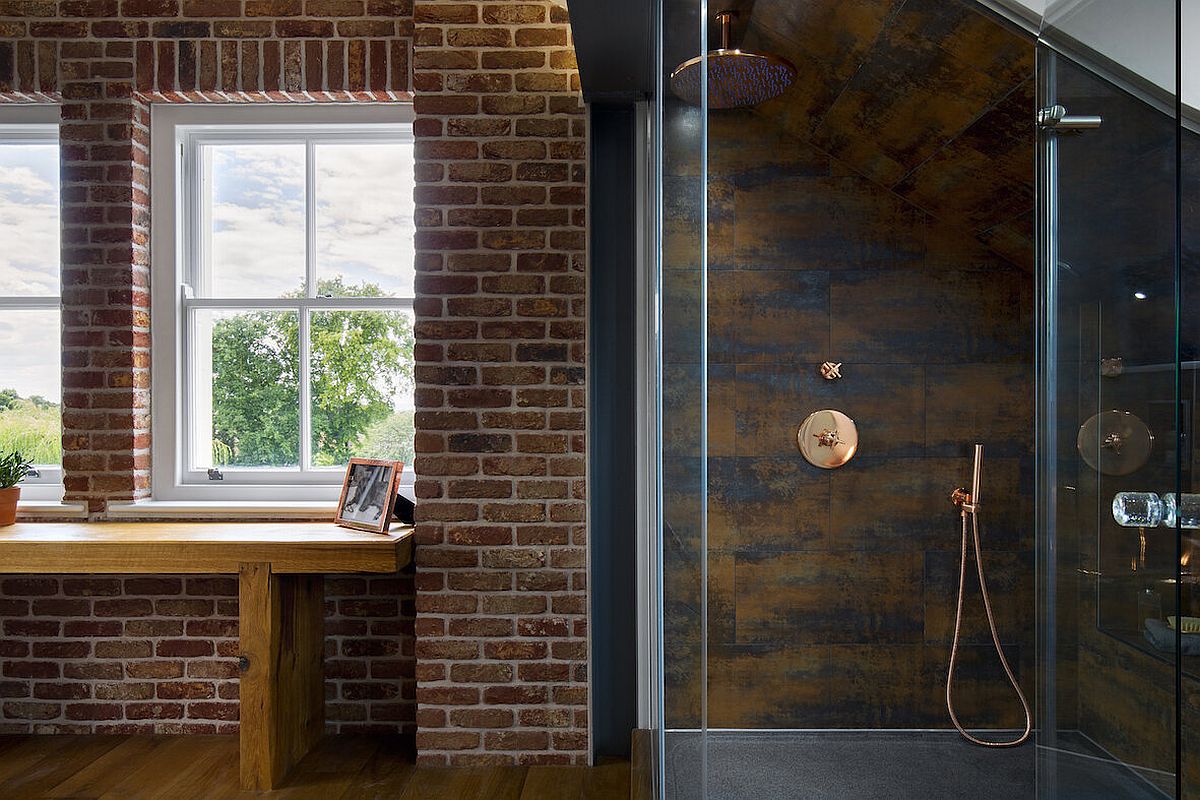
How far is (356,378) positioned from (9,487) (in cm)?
114

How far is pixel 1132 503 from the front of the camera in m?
0.81

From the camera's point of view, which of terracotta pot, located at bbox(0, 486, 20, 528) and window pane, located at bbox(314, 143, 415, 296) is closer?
terracotta pot, located at bbox(0, 486, 20, 528)

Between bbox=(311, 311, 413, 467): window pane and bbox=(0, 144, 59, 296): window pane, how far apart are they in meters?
1.01

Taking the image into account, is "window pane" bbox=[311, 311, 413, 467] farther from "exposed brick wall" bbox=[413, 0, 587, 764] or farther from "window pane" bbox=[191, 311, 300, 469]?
"exposed brick wall" bbox=[413, 0, 587, 764]

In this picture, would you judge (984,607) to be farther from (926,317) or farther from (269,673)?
(269,673)

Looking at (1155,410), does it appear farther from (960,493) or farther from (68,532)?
(68,532)

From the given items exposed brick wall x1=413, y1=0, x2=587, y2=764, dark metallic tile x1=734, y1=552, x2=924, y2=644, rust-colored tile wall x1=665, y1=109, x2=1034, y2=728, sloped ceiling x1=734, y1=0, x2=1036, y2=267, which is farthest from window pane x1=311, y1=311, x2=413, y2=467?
sloped ceiling x1=734, y1=0, x2=1036, y2=267

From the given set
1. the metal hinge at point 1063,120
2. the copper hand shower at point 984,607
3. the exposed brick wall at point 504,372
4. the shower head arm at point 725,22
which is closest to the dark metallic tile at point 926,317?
the copper hand shower at point 984,607

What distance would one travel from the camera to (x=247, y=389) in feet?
9.82

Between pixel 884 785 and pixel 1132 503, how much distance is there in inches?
83.2

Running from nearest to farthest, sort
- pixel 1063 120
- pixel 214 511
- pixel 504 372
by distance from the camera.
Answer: pixel 1063 120, pixel 504 372, pixel 214 511

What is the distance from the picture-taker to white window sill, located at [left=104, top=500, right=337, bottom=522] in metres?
2.83

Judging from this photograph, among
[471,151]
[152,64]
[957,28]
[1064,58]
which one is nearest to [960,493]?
[957,28]

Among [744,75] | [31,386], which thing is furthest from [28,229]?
[744,75]
